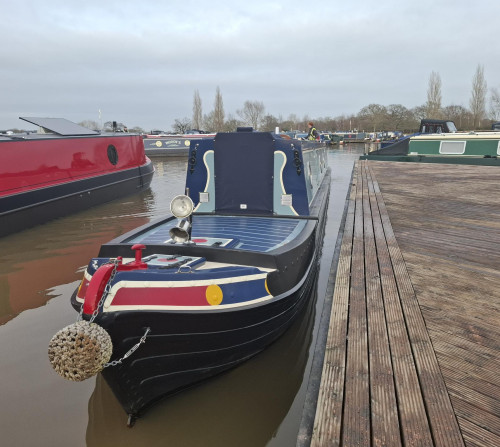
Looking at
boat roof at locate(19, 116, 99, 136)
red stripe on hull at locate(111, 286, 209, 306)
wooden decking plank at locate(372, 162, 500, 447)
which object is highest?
boat roof at locate(19, 116, 99, 136)

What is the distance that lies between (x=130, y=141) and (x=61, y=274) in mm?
9148

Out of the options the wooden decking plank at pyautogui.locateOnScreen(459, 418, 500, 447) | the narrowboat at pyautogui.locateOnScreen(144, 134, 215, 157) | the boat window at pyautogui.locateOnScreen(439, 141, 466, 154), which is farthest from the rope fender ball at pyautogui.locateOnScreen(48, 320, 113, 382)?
the narrowboat at pyautogui.locateOnScreen(144, 134, 215, 157)

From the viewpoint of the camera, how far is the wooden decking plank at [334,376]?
2258 millimetres

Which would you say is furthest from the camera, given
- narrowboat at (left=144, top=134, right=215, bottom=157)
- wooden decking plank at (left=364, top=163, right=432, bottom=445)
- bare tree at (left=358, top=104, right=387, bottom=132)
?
bare tree at (left=358, top=104, right=387, bottom=132)

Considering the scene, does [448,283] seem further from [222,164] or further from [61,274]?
[61,274]

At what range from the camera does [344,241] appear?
6.22 m

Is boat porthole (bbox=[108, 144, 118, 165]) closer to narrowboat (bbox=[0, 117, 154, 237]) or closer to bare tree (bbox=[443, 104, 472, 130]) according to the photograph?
narrowboat (bbox=[0, 117, 154, 237])

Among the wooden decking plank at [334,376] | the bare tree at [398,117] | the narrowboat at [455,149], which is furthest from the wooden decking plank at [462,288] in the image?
the bare tree at [398,117]

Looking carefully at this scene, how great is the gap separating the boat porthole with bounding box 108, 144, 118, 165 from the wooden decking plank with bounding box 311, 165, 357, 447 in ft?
35.4

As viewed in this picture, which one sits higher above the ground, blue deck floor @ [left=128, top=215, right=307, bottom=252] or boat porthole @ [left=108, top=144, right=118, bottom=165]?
boat porthole @ [left=108, top=144, right=118, bottom=165]

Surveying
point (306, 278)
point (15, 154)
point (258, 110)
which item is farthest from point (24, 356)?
point (258, 110)

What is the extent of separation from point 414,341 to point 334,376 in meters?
0.87

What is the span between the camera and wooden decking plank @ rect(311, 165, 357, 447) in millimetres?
2258

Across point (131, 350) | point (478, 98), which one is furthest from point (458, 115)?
point (131, 350)
